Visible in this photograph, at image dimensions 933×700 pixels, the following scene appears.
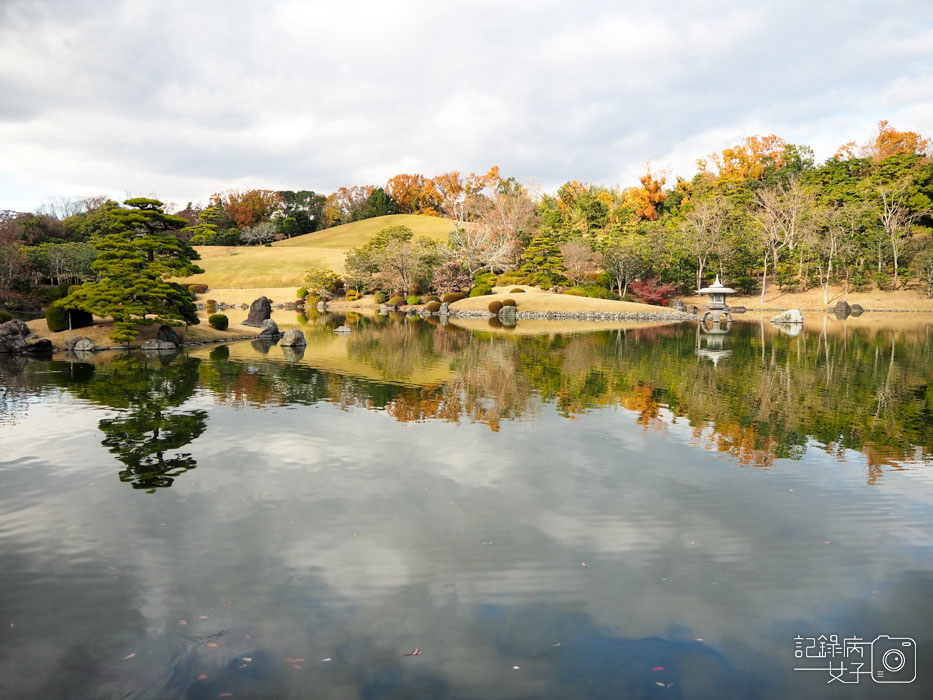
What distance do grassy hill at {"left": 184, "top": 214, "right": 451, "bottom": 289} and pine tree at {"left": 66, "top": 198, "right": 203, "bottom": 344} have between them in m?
49.5

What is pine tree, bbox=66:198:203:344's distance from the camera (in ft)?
80.7

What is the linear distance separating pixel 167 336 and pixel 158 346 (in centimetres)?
117

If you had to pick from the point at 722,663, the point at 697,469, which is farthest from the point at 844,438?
the point at 722,663

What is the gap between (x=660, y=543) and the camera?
6.46 metres

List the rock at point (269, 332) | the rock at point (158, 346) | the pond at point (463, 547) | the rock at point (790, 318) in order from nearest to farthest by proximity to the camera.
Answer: the pond at point (463, 547) → the rock at point (158, 346) → the rock at point (269, 332) → the rock at point (790, 318)

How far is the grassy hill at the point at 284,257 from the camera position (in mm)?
77375

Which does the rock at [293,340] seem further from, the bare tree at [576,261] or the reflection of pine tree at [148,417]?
the bare tree at [576,261]

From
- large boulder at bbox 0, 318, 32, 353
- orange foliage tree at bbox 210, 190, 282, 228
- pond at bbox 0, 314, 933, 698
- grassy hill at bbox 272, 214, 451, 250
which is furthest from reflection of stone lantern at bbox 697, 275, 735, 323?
orange foliage tree at bbox 210, 190, 282, 228

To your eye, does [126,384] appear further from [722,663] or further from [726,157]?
[726,157]

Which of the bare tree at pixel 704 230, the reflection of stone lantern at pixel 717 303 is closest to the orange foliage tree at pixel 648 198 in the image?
the bare tree at pixel 704 230

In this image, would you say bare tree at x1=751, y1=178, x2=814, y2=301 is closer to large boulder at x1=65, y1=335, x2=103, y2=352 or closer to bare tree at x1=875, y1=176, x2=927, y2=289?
bare tree at x1=875, y1=176, x2=927, y2=289

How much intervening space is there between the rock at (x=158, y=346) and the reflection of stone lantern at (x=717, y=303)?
118 ft

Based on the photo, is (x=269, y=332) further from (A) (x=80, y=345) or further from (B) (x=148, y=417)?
(B) (x=148, y=417)

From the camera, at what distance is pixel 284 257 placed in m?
86.2
